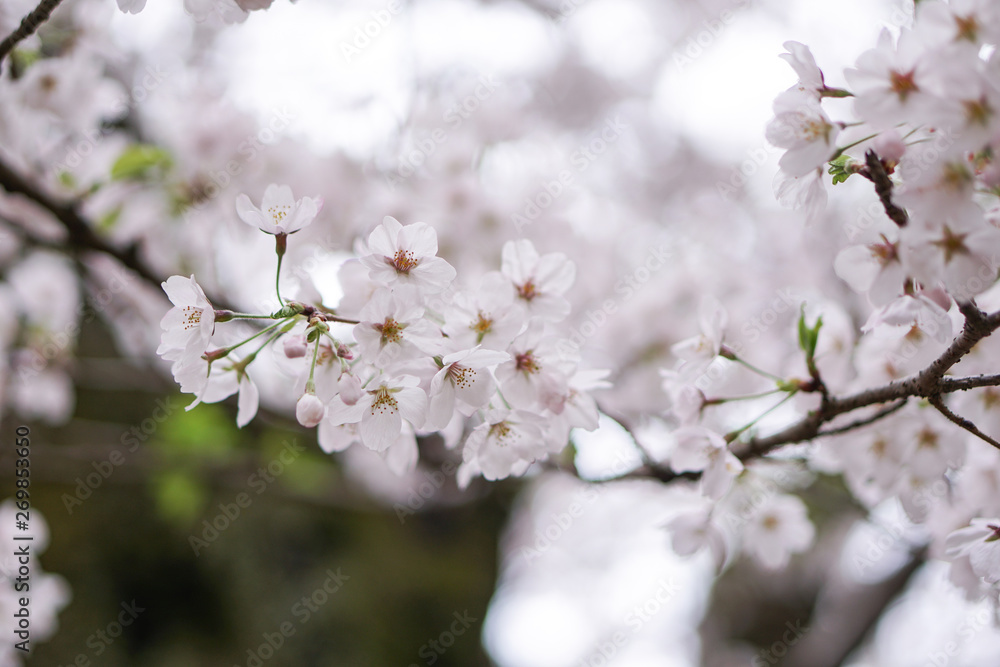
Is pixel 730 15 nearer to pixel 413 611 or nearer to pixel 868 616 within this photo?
pixel 868 616

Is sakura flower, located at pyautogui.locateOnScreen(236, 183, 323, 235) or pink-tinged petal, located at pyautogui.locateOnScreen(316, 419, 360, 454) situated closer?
sakura flower, located at pyautogui.locateOnScreen(236, 183, 323, 235)

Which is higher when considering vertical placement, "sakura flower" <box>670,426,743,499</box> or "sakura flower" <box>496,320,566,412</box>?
"sakura flower" <box>496,320,566,412</box>

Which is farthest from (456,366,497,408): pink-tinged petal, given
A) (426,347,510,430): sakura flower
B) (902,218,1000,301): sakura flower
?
(902,218,1000,301): sakura flower

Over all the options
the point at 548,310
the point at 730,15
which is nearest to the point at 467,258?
the point at 548,310

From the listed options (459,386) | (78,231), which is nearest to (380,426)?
(459,386)

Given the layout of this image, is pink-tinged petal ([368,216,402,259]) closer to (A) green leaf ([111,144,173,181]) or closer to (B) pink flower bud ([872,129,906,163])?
(B) pink flower bud ([872,129,906,163])

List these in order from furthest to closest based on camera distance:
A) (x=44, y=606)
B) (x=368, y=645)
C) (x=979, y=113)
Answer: (x=368, y=645) → (x=44, y=606) → (x=979, y=113)

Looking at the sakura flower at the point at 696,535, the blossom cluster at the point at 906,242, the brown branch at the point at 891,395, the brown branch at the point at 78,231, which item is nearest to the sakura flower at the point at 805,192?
the blossom cluster at the point at 906,242
